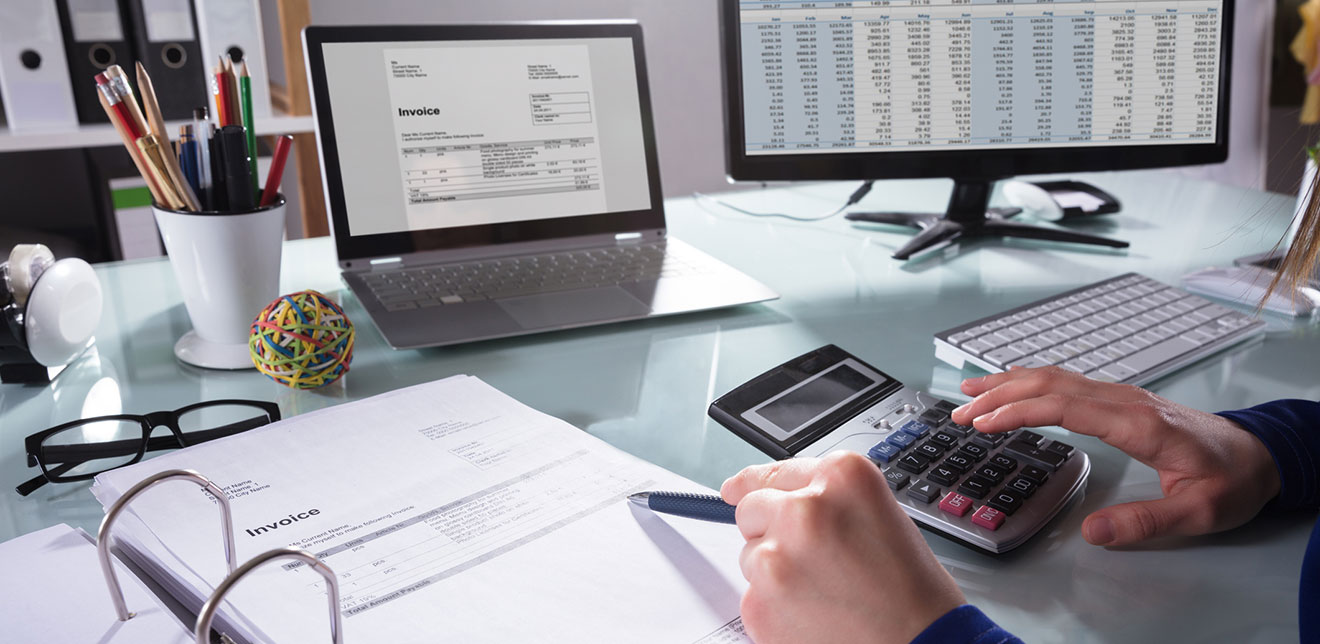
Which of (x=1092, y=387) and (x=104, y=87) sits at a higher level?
(x=104, y=87)

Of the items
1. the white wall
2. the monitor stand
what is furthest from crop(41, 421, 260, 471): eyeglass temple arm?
the white wall

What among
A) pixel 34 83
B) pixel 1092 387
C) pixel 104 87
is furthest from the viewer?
pixel 34 83

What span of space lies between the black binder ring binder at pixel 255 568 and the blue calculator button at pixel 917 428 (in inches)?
13.4

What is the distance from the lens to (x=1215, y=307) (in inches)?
32.1

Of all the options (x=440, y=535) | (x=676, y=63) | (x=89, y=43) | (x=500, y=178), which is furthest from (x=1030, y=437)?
(x=676, y=63)

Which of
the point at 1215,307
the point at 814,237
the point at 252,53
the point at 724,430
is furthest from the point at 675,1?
the point at 724,430

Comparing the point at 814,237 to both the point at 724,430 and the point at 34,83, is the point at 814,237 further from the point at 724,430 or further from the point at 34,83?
the point at 34,83

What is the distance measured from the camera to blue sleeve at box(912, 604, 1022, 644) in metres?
0.39

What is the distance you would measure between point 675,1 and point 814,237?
130 cm

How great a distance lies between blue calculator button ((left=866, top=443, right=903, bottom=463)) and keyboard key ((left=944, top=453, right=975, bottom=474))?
29mm

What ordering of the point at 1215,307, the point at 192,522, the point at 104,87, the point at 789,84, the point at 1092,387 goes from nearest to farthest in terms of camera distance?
the point at 192,522, the point at 1092,387, the point at 104,87, the point at 1215,307, the point at 789,84

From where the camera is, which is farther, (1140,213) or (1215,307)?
(1140,213)

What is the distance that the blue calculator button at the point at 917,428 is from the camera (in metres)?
0.57

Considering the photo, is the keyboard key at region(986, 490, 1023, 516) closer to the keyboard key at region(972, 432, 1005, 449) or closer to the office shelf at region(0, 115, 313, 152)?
the keyboard key at region(972, 432, 1005, 449)
